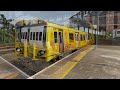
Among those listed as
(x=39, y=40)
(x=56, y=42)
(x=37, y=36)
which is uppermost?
(x=37, y=36)

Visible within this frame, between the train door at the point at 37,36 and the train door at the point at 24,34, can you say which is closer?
the train door at the point at 37,36

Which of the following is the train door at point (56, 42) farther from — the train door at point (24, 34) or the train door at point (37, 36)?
the train door at point (24, 34)

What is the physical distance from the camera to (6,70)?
34.6ft

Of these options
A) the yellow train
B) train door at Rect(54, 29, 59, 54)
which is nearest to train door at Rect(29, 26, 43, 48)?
the yellow train

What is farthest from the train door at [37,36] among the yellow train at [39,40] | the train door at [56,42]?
the train door at [56,42]

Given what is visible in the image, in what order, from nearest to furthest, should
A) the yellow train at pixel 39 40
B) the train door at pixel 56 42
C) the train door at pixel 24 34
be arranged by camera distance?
the yellow train at pixel 39 40 → the train door at pixel 56 42 → the train door at pixel 24 34

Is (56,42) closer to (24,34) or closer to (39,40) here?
(39,40)

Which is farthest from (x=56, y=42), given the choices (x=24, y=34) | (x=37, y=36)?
(x=24, y=34)

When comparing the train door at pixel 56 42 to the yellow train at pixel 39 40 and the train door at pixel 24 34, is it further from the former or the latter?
the train door at pixel 24 34

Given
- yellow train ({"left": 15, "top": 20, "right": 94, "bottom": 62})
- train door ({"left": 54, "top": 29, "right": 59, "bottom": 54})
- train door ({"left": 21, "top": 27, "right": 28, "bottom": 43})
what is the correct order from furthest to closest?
1. train door ({"left": 21, "top": 27, "right": 28, "bottom": 43})
2. train door ({"left": 54, "top": 29, "right": 59, "bottom": 54})
3. yellow train ({"left": 15, "top": 20, "right": 94, "bottom": 62})

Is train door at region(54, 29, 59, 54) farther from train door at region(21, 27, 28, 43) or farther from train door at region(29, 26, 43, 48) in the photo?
train door at region(21, 27, 28, 43)

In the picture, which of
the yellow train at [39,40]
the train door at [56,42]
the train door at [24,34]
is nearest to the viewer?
the yellow train at [39,40]
